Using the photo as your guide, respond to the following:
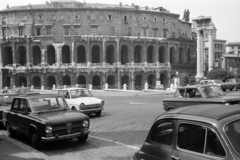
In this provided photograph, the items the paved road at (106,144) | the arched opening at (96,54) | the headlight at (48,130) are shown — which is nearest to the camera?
the paved road at (106,144)

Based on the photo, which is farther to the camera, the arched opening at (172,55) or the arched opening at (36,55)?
the arched opening at (172,55)

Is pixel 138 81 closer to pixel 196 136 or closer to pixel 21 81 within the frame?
pixel 21 81

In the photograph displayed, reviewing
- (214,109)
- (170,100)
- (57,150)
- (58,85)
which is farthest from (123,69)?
(214,109)

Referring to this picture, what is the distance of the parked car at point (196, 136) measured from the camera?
296 centimetres

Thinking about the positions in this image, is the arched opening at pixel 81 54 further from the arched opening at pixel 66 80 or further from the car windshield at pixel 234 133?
the car windshield at pixel 234 133

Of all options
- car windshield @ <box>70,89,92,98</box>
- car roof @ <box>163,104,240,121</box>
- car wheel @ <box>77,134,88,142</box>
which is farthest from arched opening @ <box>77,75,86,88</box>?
car roof @ <box>163,104,240,121</box>

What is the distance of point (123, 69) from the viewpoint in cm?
5028

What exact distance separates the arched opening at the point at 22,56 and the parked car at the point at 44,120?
45.9 meters

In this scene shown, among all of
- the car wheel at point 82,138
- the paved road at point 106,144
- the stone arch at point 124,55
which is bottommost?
the paved road at point 106,144

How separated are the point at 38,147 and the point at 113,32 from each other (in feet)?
149

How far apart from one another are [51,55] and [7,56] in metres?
8.88

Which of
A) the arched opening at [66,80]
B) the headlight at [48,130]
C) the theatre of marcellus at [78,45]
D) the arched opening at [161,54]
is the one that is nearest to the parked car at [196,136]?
the headlight at [48,130]

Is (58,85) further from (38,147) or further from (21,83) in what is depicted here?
(38,147)

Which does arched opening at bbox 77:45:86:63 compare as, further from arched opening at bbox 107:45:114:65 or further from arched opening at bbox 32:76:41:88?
arched opening at bbox 32:76:41:88
